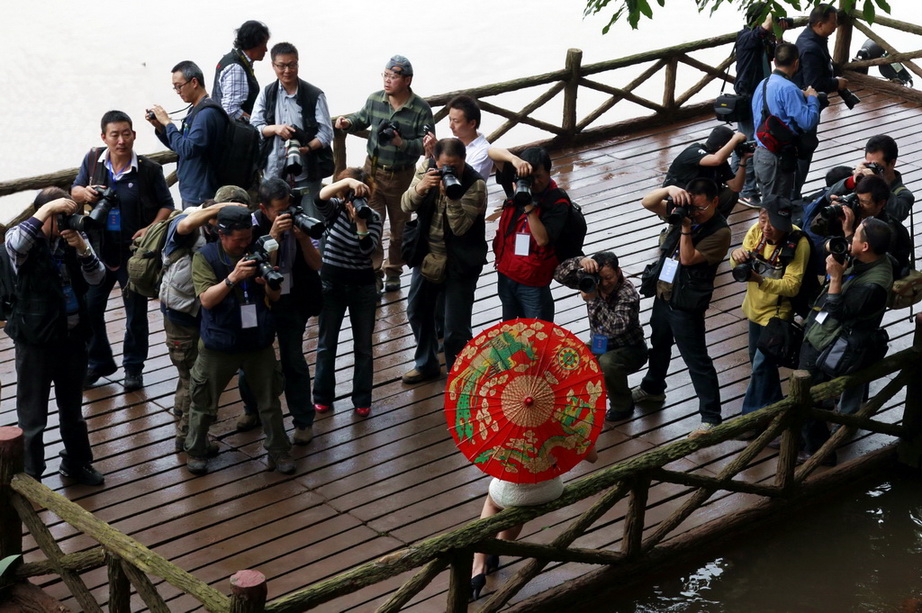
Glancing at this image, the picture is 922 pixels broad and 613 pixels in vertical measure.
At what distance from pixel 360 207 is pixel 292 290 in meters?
0.57

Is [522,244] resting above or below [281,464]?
above

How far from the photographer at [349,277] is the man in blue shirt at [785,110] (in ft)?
11.6

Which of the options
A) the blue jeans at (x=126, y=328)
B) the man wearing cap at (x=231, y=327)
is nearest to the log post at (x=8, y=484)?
the man wearing cap at (x=231, y=327)

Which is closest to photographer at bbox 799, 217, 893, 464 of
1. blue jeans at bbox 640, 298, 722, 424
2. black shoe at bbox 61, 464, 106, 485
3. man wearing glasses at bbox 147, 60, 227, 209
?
blue jeans at bbox 640, 298, 722, 424

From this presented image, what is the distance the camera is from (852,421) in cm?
684

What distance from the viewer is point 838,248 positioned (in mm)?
6496

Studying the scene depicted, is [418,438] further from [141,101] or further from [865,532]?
[141,101]

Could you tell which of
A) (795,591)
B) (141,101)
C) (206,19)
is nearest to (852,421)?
(795,591)

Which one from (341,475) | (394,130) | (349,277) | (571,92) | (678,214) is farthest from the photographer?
(571,92)

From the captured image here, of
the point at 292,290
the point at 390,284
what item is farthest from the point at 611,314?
the point at 390,284

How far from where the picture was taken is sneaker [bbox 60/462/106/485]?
6785 mm

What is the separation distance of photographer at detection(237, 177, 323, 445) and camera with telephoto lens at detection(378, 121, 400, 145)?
5.51 feet

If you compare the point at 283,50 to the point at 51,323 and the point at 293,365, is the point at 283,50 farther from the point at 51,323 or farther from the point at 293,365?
the point at 51,323

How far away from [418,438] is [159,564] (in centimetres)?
242
